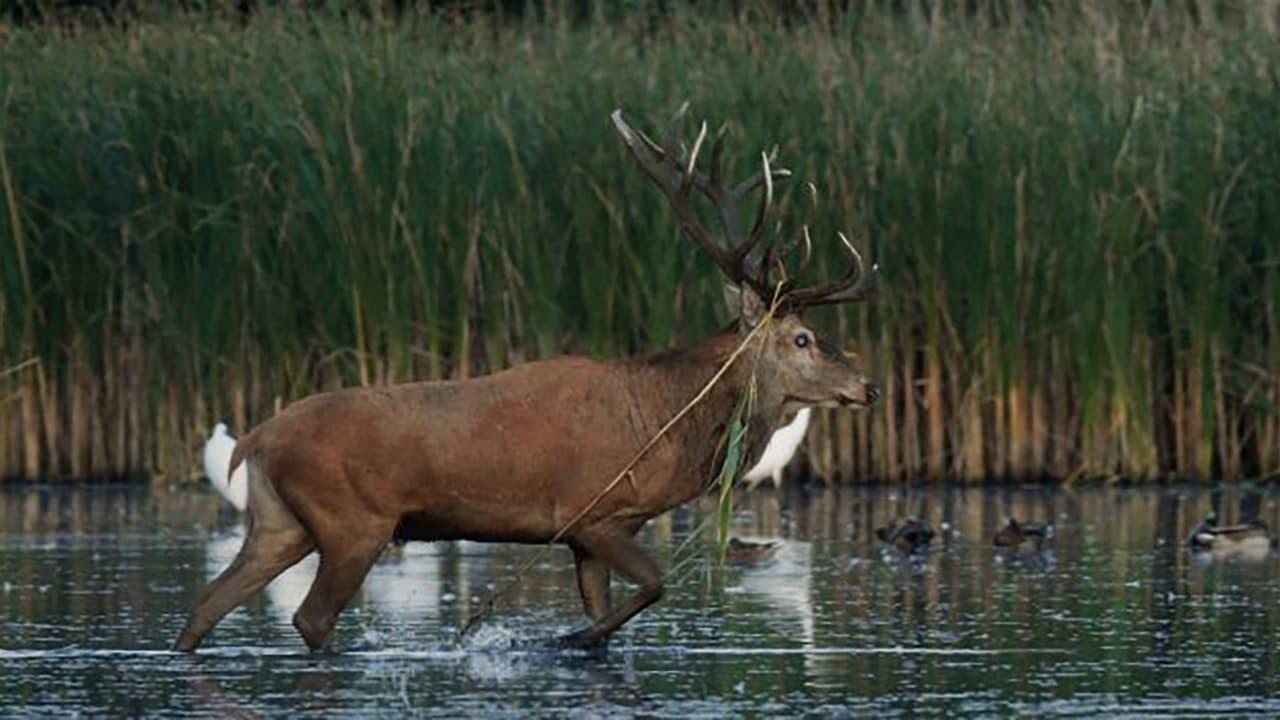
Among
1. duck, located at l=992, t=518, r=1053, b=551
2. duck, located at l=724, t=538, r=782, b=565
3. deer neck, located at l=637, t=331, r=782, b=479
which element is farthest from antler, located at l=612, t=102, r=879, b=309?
duck, located at l=992, t=518, r=1053, b=551

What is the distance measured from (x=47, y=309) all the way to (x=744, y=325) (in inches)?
281

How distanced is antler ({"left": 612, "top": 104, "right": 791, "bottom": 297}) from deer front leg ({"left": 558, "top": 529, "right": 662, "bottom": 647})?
1.08 m

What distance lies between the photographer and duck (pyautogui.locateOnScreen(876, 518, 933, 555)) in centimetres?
1453

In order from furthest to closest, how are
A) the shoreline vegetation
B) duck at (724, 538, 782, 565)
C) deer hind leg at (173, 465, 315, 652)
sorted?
the shoreline vegetation < duck at (724, 538, 782, 565) < deer hind leg at (173, 465, 315, 652)

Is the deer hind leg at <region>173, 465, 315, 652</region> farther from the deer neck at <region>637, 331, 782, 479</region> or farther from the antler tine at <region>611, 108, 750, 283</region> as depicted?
the antler tine at <region>611, 108, 750, 283</region>

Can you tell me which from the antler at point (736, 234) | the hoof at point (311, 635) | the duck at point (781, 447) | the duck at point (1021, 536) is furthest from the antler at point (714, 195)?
the duck at point (781, 447)

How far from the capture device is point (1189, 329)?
17781 millimetres

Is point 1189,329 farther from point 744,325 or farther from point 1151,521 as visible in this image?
point 744,325

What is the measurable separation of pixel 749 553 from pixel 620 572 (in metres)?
2.76

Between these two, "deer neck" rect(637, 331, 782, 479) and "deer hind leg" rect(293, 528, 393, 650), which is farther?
"deer neck" rect(637, 331, 782, 479)

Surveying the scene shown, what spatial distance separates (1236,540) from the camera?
1431cm

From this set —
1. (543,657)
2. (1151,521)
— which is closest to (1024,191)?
(1151,521)

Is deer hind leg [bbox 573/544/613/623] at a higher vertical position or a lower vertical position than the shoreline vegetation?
lower

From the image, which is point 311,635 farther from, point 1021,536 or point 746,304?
point 1021,536
